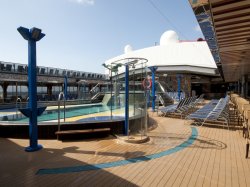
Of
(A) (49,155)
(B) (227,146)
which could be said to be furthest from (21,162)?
(B) (227,146)

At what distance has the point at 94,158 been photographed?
15.0ft

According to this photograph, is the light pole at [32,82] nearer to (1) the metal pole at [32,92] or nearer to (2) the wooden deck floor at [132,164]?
(1) the metal pole at [32,92]

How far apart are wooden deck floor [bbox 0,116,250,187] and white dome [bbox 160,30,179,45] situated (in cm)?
3823

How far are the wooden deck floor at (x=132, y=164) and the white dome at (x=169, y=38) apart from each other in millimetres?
38228

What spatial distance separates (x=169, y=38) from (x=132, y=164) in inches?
1620

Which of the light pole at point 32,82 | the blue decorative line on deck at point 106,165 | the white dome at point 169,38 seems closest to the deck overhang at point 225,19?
the blue decorative line on deck at point 106,165

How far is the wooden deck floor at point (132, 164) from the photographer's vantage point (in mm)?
3512

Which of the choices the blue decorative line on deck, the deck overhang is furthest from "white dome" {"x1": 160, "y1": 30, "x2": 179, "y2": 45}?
the blue decorative line on deck

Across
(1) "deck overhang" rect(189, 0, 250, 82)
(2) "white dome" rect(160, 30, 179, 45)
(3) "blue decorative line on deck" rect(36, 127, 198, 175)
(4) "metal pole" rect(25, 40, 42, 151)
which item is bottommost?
(3) "blue decorative line on deck" rect(36, 127, 198, 175)

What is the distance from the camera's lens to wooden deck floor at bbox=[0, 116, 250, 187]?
3512mm

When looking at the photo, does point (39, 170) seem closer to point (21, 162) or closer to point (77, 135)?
point (21, 162)

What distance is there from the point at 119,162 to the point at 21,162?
189 cm

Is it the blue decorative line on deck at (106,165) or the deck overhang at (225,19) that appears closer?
the deck overhang at (225,19)

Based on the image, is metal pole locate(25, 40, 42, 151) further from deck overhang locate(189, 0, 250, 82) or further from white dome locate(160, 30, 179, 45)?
white dome locate(160, 30, 179, 45)
